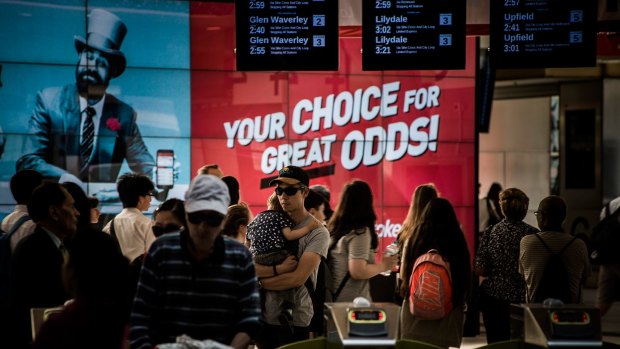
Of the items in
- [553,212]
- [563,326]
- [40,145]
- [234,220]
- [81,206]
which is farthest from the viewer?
[40,145]

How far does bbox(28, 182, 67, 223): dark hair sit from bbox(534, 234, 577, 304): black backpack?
3.32m

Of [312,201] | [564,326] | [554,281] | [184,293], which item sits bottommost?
[554,281]

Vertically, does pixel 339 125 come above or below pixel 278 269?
above

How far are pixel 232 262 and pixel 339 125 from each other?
7.30m

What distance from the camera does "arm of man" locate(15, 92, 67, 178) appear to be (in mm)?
9953

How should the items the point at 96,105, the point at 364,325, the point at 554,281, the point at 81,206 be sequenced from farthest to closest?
1. the point at 96,105
2. the point at 554,281
3. the point at 81,206
4. the point at 364,325

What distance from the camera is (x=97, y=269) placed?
3.43m

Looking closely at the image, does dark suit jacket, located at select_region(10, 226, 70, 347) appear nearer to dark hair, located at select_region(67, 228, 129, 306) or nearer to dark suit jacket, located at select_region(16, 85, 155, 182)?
dark hair, located at select_region(67, 228, 129, 306)

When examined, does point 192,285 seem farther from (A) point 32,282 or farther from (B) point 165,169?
(B) point 165,169

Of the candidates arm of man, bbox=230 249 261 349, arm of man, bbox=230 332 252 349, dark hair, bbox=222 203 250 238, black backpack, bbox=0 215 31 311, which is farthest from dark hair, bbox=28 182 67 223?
arm of man, bbox=230 332 252 349

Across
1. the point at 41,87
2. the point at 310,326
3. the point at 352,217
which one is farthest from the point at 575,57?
the point at 41,87

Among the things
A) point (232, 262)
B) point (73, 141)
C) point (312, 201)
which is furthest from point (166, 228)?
point (73, 141)

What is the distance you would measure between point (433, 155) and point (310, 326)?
5.75 m

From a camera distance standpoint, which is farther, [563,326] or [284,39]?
[284,39]
